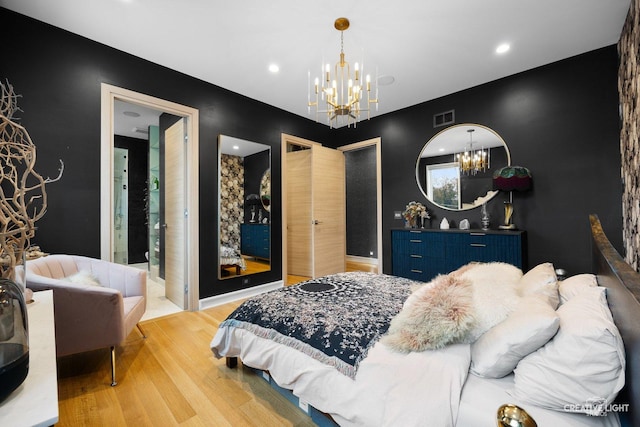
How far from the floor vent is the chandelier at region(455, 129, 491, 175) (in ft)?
0.96

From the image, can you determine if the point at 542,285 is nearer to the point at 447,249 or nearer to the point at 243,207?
the point at 447,249

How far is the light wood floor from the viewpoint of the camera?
5.08 feet

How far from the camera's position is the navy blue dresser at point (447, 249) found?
2.90 meters

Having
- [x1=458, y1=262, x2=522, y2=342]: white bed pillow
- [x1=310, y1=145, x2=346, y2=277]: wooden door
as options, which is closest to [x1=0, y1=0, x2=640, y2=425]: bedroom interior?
[x1=310, y1=145, x2=346, y2=277]: wooden door

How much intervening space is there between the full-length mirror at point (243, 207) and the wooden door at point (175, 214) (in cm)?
44

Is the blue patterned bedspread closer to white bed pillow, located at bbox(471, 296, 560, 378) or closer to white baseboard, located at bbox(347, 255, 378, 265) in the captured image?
white bed pillow, located at bbox(471, 296, 560, 378)

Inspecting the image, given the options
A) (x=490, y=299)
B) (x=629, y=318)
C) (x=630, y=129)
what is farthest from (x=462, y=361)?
(x=630, y=129)

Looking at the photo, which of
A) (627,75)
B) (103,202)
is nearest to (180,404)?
(103,202)

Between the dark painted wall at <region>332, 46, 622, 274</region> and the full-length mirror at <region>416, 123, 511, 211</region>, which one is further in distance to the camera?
the full-length mirror at <region>416, 123, 511, 211</region>

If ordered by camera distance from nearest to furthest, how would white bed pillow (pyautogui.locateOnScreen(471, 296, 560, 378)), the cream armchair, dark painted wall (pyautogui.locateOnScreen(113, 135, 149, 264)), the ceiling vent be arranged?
white bed pillow (pyautogui.locateOnScreen(471, 296, 560, 378)) → the cream armchair → the ceiling vent → dark painted wall (pyautogui.locateOnScreen(113, 135, 149, 264))

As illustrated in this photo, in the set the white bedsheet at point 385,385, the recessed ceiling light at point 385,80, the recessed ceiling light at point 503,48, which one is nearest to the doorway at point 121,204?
the white bedsheet at point 385,385

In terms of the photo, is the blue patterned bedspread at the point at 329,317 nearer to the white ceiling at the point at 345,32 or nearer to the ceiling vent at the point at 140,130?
the white ceiling at the point at 345,32

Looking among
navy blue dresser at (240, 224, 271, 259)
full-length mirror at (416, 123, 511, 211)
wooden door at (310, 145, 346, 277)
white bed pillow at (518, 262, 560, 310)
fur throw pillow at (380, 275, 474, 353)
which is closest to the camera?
fur throw pillow at (380, 275, 474, 353)

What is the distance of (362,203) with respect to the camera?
20.0ft
